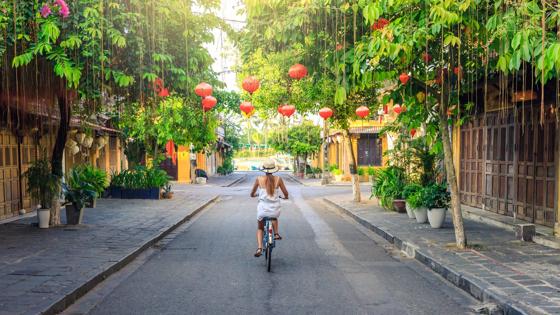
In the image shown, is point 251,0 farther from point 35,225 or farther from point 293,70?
point 35,225

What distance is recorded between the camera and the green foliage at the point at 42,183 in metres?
12.3

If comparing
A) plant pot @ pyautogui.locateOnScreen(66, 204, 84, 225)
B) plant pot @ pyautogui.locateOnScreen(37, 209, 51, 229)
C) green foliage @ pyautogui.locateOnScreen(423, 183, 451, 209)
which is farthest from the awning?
plant pot @ pyautogui.locateOnScreen(37, 209, 51, 229)

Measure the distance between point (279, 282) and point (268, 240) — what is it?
3.55ft

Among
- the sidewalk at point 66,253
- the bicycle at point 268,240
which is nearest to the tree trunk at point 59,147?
the sidewalk at point 66,253

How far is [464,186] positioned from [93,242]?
11385 mm

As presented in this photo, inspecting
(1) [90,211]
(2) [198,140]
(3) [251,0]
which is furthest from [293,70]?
(2) [198,140]

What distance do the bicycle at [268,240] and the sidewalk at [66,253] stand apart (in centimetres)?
232

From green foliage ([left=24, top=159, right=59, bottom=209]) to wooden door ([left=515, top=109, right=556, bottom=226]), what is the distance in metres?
10.4

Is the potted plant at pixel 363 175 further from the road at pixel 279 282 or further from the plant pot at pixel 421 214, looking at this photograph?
the road at pixel 279 282

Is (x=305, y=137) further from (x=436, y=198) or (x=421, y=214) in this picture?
(x=436, y=198)

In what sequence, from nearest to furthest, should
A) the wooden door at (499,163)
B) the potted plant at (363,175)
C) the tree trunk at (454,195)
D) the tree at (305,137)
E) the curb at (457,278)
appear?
1. the curb at (457,278)
2. the tree trunk at (454,195)
3. the wooden door at (499,163)
4. the potted plant at (363,175)
5. the tree at (305,137)

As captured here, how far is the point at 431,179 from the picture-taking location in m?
15.2

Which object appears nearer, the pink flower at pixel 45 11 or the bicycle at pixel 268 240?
the bicycle at pixel 268 240

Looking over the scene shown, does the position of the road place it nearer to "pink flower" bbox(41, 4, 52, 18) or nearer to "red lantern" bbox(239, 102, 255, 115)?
"red lantern" bbox(239, 102, 255, 115)
